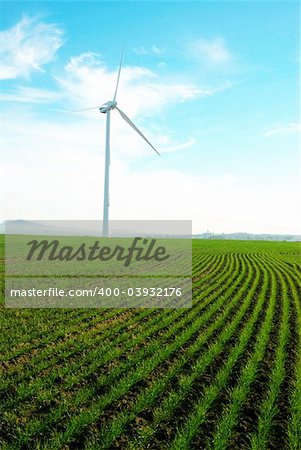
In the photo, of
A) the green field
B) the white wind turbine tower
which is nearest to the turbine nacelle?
the white wind turbine tower

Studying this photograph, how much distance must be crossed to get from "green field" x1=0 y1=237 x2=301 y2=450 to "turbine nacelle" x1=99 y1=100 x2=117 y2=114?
50.8 metres

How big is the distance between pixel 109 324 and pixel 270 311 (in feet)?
24.5

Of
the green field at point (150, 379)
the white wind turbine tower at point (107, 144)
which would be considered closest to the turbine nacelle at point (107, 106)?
the white wind turbine tower at point (107, 144)

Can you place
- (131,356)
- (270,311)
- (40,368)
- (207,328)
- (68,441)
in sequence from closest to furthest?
(68,441) < (40,368) < (131,356) < (207,328) < (270,311)

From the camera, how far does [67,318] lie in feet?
49.8

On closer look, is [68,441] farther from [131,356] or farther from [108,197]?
[108,197]

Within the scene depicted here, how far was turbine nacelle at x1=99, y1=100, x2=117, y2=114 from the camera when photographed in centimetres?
6129

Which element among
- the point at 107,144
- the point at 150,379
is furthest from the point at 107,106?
the point at 150,379

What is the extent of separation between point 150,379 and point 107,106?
57975 millimetres

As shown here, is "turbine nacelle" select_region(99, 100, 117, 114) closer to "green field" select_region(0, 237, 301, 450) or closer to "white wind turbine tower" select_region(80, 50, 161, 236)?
"white wind turbine tower" select_region(80, 50, 161, 236)

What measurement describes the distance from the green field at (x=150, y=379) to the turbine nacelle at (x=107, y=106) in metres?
50.8

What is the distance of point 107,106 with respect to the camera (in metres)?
61.8

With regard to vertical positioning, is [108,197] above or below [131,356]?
above

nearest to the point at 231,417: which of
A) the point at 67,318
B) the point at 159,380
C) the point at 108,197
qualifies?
the point at 159,380
